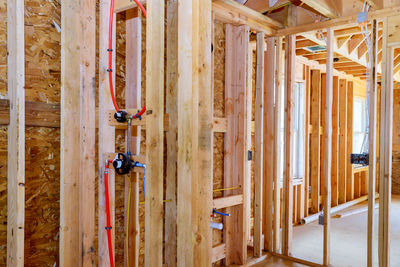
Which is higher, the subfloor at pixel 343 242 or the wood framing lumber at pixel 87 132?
the wood framing lumber at pixel 87 132

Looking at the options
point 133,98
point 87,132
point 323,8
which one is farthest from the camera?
point 323,8

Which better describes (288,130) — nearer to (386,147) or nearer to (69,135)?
(386,147)

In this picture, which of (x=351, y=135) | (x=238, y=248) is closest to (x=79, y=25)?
(x=238, y=248)

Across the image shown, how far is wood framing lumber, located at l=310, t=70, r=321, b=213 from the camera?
548 centimetres

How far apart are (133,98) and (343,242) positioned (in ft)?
10.7

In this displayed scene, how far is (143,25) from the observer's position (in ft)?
9.07

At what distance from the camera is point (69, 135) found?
233 centimetres

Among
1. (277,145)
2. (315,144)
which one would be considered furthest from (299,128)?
(277,145)

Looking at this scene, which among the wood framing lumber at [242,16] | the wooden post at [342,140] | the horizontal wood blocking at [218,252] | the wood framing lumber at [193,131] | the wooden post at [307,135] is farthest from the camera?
the wooden post at [342,140]

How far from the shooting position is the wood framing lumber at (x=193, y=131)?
5.49 ft

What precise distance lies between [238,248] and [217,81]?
1.77 meters

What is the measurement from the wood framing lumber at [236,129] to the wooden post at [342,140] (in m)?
3.66

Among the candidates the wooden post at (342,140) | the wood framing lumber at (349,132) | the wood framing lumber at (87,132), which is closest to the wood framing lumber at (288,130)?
the wood framing lumber at (87,132)

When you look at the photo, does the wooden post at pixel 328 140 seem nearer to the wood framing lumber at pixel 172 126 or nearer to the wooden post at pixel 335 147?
the wood framing lumber at pixel 172 126
